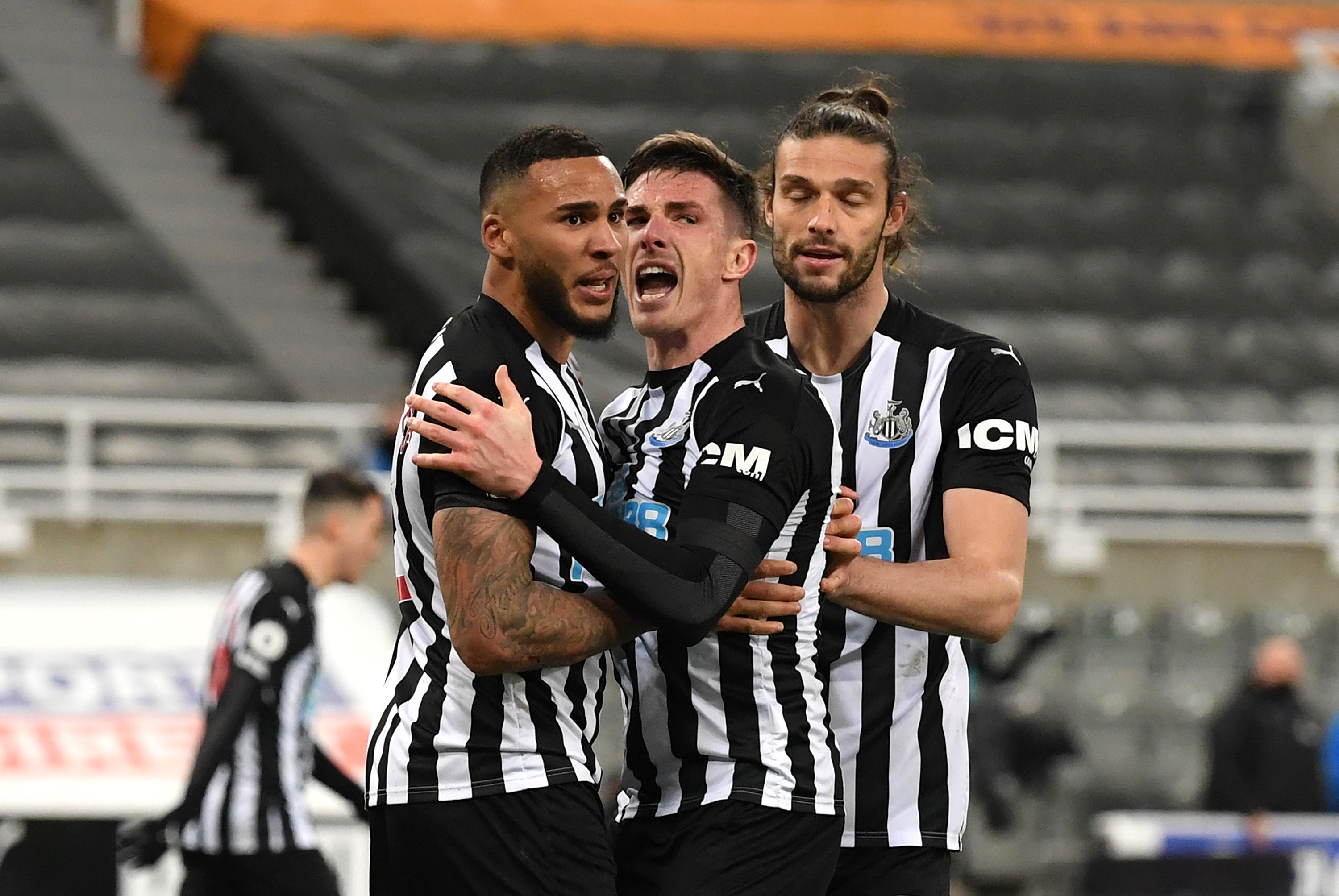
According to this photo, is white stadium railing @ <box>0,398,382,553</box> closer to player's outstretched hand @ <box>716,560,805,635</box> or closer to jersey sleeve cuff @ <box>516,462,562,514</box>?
player's outstretched hand @ <box>716,560,805,635</box>

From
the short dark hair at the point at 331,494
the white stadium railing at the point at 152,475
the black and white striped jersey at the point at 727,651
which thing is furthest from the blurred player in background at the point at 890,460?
the white stadium railing at the point at 152,475

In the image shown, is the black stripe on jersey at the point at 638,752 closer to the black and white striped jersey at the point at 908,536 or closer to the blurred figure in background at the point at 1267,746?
the black and white striped jersey at the point at 908,536

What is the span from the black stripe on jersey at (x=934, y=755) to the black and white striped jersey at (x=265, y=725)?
2.64 metres

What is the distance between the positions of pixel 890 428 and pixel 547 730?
108cm

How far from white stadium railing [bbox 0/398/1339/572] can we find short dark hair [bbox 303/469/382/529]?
4077mm

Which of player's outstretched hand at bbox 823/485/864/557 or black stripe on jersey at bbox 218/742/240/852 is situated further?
black stripe on jersey at bbox 218/742/240/852

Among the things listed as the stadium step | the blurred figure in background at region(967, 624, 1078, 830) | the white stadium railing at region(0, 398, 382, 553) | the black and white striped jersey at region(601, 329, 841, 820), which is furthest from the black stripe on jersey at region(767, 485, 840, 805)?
the stadium step

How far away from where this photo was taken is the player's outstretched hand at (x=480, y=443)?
3283 mm

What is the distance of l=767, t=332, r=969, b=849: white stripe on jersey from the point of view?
408cm

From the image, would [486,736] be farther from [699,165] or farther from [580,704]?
[699,165]

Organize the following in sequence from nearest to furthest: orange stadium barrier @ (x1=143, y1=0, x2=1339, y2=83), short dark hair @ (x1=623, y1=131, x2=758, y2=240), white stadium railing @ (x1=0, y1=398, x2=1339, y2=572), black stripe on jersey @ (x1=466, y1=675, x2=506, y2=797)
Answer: black stripe on jersey @ (x1=466, y1=675, x2=506, y2=797) → short dark hair @ (x1=623, y1=131, x2=758, y2=240) → white stadium railing @ (x1=0, y1=398, x2=1339, y2=572) → orange stadium barrier @ (x1=143, y1=0, x2=1339, y2=83)

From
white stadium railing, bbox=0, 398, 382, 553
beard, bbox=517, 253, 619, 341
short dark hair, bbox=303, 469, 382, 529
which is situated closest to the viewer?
beard, bbox=517, 253, 619, 341

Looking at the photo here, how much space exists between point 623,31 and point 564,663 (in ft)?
49.1

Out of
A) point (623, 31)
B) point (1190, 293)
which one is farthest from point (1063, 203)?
point (623, 31)
